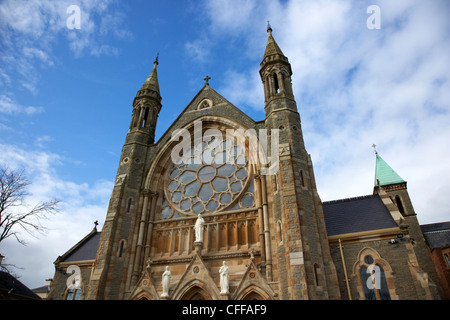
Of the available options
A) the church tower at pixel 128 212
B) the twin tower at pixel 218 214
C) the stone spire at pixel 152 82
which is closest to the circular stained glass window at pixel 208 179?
the twin tower at pixel 218 214

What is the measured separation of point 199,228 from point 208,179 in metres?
3.74

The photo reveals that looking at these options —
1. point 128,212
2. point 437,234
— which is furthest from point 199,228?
point 437,234

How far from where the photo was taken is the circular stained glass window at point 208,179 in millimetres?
17547

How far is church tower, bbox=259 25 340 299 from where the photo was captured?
1234 centimetres

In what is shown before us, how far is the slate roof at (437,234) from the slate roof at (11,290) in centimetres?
3486

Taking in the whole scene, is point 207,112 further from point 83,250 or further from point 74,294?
point 74,294

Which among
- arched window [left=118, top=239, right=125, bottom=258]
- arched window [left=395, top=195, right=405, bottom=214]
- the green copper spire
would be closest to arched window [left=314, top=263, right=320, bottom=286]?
arched window [left=118, top=239, right=125, bottom=258]

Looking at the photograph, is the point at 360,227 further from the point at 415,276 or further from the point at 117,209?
the point at 117,209

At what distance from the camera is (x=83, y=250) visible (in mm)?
22047

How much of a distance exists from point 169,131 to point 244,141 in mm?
5716

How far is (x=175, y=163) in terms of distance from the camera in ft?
66.2

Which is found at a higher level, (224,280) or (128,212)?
(128,212)

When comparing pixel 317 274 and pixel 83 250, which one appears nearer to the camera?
pixel 317 274
